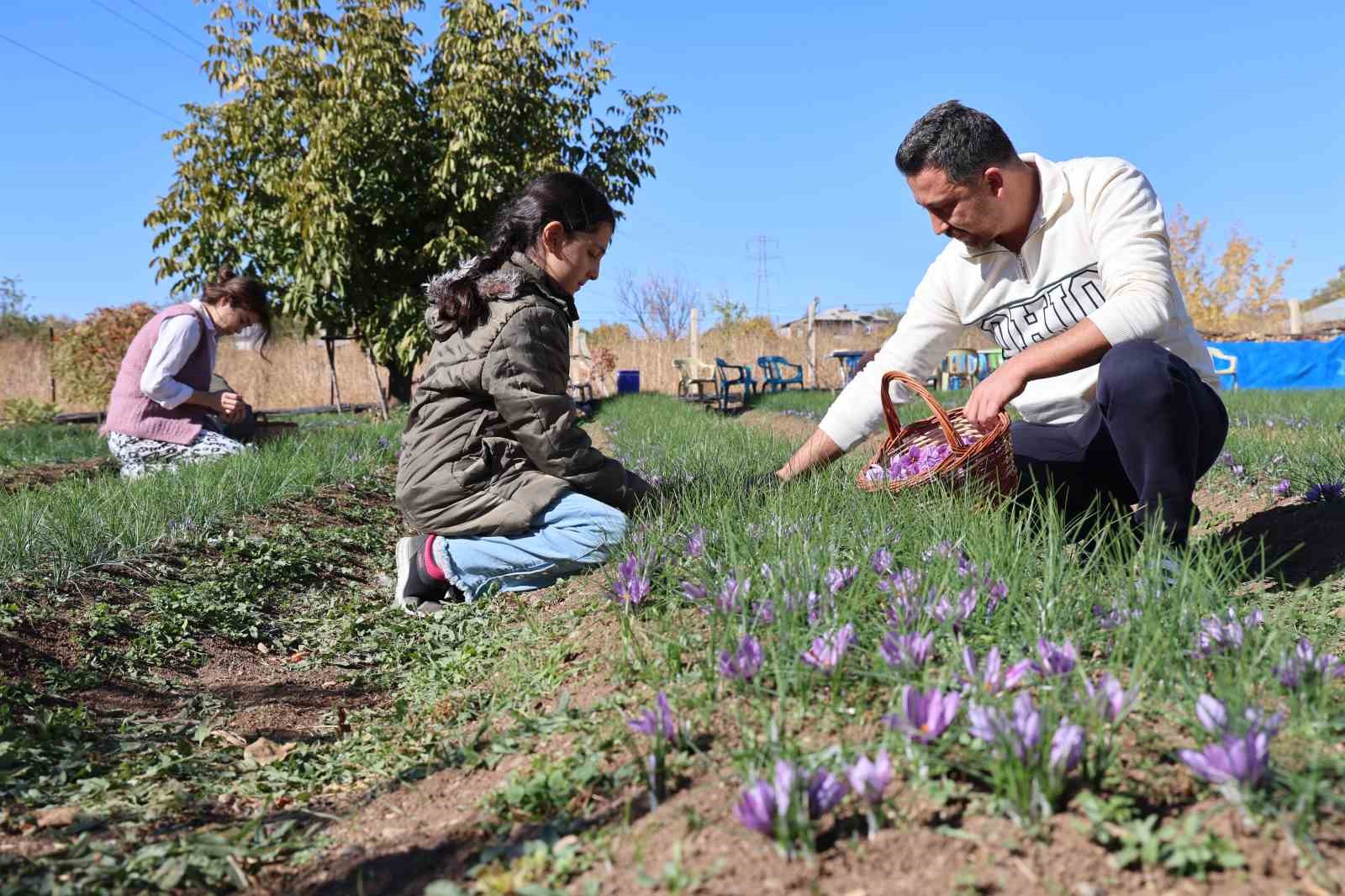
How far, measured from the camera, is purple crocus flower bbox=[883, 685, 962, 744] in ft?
4.17

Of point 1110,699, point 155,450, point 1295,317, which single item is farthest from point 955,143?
point 1295,317

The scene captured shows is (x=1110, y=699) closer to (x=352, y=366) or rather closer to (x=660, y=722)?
(x=660, y=722)

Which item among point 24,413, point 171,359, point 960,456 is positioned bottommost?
point 960,456

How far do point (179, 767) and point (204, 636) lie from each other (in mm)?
1127

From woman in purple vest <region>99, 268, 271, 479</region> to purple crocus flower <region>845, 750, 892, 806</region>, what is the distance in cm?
492

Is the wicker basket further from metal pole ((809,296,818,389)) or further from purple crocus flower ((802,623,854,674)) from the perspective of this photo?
metal pole ((809,296,818,389))

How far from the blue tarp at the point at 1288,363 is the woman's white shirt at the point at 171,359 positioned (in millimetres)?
20566

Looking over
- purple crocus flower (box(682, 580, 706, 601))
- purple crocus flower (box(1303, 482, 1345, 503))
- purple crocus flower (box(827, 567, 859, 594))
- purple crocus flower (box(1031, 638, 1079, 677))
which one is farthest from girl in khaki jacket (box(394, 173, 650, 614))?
purple crocus flower (box(1303, 482, 1345, 503))

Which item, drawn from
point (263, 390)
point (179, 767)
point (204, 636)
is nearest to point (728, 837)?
point (179, 767)

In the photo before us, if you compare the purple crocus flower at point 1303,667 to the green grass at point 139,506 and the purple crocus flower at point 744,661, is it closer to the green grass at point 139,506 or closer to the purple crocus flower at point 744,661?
the purple crocus flower at point 744,661

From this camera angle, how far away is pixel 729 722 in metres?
1.51

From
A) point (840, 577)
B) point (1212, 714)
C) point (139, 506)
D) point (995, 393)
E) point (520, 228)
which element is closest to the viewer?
point (1212, 714)

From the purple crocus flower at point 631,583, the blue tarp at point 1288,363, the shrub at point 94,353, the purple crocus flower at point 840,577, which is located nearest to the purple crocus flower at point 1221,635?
the purple crocus flower at point 840,577

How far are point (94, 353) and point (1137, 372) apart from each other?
1824 cm
